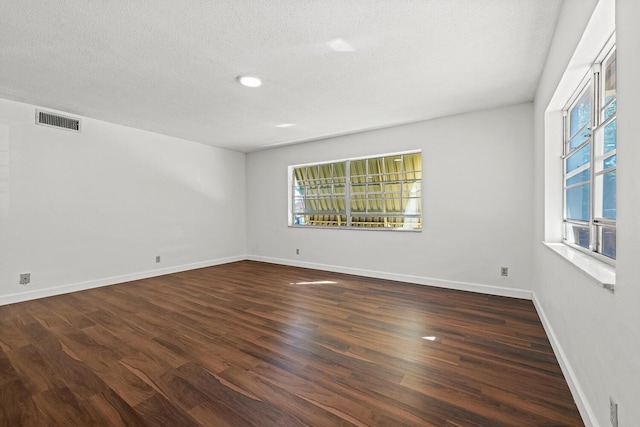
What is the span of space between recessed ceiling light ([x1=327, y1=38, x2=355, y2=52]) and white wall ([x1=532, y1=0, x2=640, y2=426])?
1.40 m

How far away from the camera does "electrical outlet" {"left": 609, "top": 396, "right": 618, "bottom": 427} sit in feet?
3.65

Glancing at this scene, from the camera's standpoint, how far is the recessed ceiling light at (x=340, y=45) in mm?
2246

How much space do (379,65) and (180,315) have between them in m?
3.15

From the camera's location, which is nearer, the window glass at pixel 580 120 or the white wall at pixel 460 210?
the window glass at pixel 580 120

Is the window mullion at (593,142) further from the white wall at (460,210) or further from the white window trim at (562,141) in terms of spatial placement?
the white wall at (460,210)

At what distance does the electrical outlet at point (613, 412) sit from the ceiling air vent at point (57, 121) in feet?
18.5

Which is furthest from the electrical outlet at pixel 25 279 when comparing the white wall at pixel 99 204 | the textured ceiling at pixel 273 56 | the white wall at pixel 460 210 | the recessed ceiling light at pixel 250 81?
the white wall at pixel 460 210

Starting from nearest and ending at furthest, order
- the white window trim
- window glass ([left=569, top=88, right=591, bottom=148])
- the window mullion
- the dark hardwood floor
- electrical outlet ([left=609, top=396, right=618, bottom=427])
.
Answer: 1. electrical outlet ([left=609, top=396, right=618, bottom=427])
2. the white window trim
3. the dark hardwood floor
4. the window mullion
5. window glass ([left=569, top=88, right=591, bottom=148])

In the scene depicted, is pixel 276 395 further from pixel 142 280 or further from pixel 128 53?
pixel 142 280

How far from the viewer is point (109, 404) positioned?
1.63 meters

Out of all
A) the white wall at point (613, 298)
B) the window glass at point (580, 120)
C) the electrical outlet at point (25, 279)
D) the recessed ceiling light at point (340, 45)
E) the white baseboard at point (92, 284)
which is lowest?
the white baseboard at point (92, 284)

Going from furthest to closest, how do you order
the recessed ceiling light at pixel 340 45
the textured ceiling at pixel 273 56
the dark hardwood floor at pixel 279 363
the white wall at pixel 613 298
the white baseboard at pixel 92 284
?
the white baseboard at pixel 92 284 → the recessed ceiling light at pixel 340 45 → the textured ceiling at pixel 273 56 → the dark hardwood floor at pixel 279 363 → the white wall at pixel 613 298

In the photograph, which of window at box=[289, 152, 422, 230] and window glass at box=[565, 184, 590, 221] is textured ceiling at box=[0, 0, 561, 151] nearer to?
window at box=[289, 152, 422, 230]

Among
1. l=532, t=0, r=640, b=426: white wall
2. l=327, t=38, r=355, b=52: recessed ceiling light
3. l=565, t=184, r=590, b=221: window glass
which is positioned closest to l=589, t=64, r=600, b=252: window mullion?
l=532, t=0, r=640, b=426: white wall
